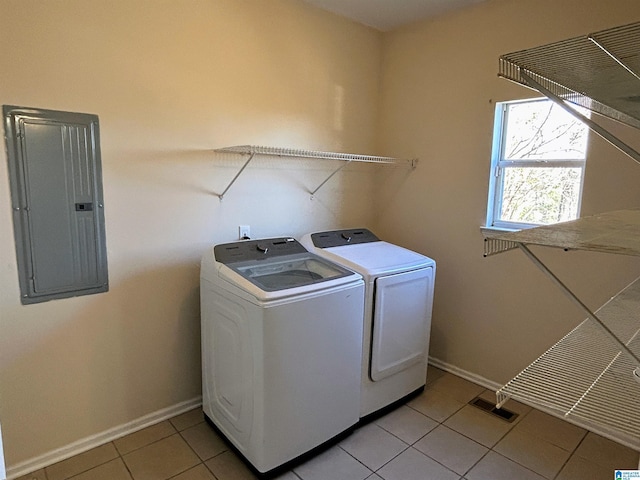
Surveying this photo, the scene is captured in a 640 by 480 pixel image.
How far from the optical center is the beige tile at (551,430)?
220 cm

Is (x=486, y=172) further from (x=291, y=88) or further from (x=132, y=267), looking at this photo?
(x=132, y=267)

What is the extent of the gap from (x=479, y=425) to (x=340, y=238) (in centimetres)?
141

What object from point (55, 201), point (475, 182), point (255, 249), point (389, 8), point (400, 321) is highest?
point (389, 8)

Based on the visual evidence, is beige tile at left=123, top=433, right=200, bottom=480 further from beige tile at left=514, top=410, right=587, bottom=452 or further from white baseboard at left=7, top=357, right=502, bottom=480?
beige tile at left=514, top=410, right=587, bottom=452

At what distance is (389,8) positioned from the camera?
268 centimetres

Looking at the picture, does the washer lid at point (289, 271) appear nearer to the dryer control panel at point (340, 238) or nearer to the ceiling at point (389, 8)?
the dryer control panel at point (340, 238)

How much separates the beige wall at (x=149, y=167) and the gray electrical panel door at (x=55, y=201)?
53mm

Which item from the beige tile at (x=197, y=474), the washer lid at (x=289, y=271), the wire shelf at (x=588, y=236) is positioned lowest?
the beige tile at (x=197, y=474)

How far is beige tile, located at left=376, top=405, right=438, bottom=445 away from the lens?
2242mm

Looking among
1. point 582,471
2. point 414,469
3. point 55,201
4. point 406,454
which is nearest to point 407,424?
point 406,454

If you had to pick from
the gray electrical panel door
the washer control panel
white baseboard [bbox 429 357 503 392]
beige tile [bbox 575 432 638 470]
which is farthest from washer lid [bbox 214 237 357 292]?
beige tile [bbox 575 432 638 470]

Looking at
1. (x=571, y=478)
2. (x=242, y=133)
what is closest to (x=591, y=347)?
(x=571, y=478)

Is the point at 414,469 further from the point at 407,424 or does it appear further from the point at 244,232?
the point at 244,232

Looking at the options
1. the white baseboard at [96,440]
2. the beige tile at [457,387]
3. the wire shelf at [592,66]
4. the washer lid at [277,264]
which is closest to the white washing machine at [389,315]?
the washer lid at [277,264]
